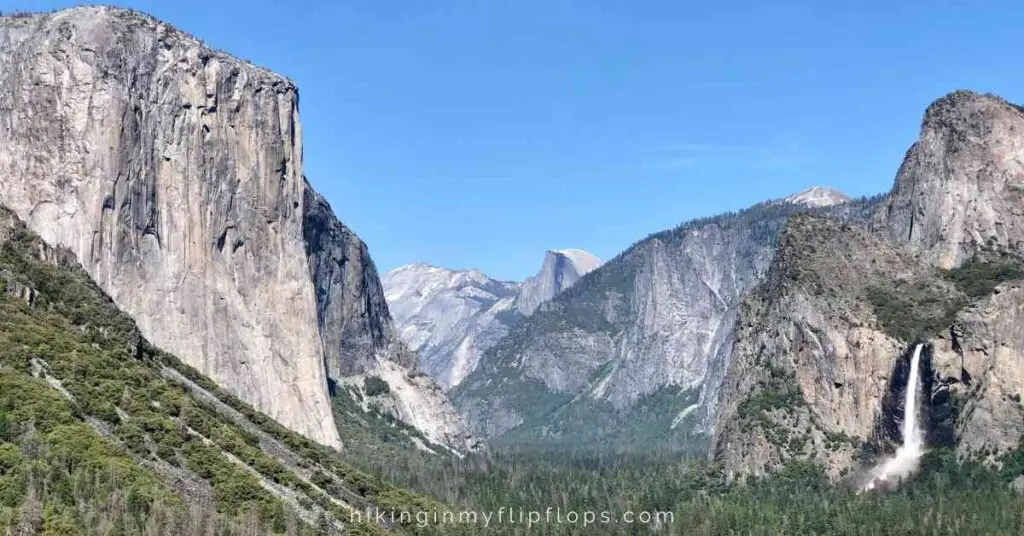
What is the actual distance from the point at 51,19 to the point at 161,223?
103 feet

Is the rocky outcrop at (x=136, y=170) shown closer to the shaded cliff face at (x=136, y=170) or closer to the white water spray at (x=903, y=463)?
the shaded cliff face at (x=136, y=170)

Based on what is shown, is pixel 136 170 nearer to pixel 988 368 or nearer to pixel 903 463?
pixel 903 463

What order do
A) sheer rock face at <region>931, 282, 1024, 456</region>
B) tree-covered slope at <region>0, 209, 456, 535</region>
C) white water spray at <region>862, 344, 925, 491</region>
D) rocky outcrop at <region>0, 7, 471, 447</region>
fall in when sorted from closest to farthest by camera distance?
tree-covered slope at <region>0, 209, 456, 535</region> < rocky outcrop at <region>0, 7, 471, 447</region> < sheer rock face at <region>931, 282, 1024, 456</region> < white water spray at <region>862, 344, 925, 491</region>

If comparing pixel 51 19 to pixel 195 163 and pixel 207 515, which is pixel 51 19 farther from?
pixel 207 515

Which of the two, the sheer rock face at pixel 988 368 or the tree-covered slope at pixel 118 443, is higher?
the sheer rock face at pixel 988 368

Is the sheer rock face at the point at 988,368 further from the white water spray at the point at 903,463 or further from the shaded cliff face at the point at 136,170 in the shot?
the shaded cliff face at the point at 136,170

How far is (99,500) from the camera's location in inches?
3049

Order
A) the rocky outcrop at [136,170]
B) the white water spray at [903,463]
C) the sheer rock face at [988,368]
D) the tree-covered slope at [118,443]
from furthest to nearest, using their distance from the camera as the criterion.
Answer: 1. the white water spray at [903,463]
2. the sheer rock face at [988,368]
3. the rocky outcrop at [136,170]
4. the tree-covered slope at [118,443]

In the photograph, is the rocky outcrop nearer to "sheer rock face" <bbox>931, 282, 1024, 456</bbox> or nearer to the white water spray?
the white water spray

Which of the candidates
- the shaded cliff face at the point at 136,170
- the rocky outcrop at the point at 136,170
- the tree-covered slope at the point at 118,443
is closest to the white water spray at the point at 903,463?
the tree-covered slope at the point at 118,443

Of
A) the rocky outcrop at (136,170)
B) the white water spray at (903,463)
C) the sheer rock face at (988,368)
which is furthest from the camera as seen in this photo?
the white water spray at (903,463)

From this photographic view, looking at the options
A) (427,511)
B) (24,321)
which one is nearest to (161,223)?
(427,511)

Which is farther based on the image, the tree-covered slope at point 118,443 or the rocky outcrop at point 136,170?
the rocky outcrop at point 136,170

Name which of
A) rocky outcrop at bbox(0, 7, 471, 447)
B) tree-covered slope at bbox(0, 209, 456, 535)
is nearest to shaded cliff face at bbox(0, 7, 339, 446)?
rocky outcrop at bbox(0, 7, 471, 447)
